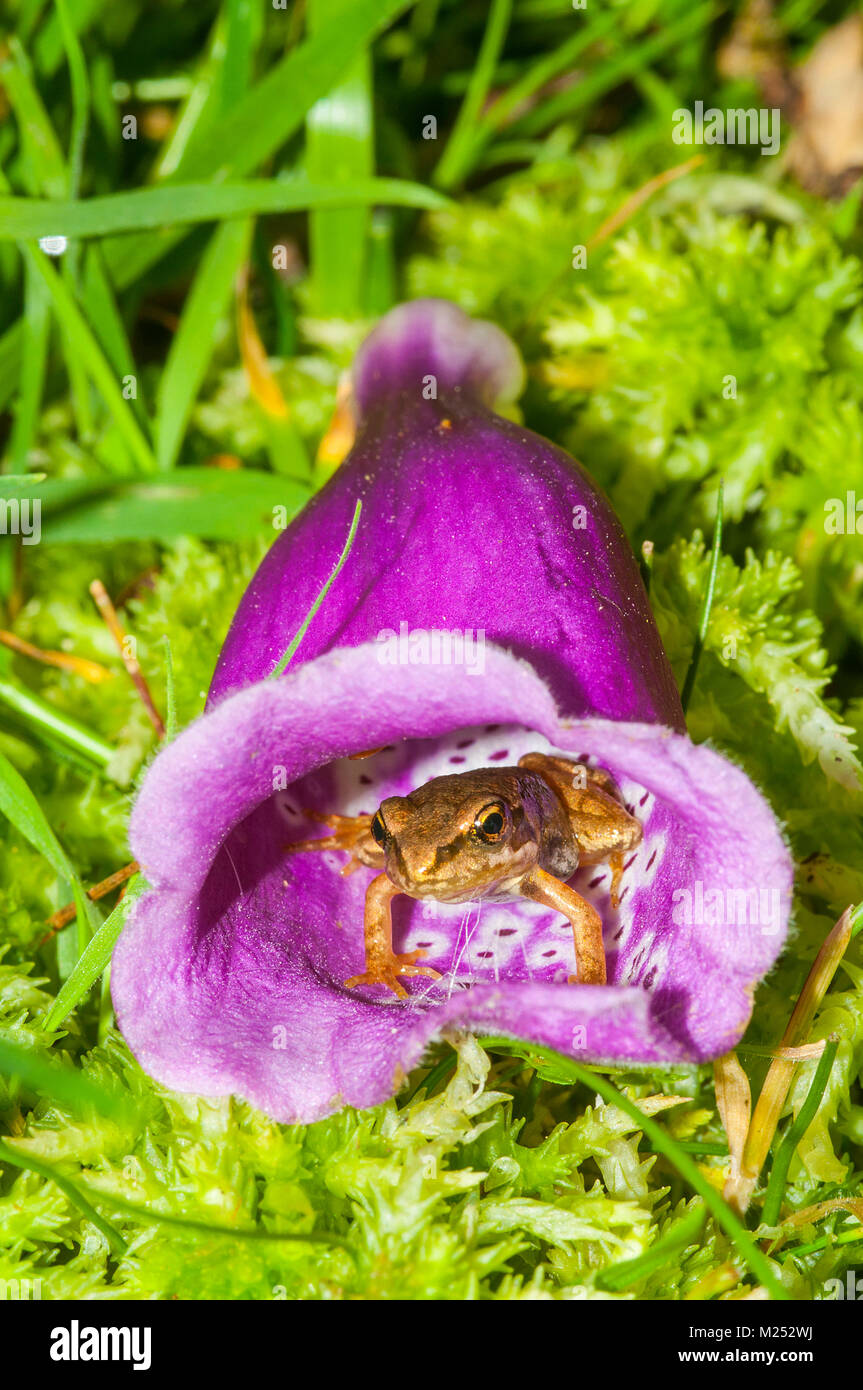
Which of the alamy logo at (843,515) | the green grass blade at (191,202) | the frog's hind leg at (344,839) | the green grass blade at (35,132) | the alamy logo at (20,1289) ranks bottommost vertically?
the alamy logo at (20,1289)

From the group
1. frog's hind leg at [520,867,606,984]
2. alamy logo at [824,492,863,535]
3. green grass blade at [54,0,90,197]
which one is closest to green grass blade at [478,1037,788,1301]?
frog's hind leg at [520,867,606,984]

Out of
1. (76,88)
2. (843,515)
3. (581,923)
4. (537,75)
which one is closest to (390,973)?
(581,923)

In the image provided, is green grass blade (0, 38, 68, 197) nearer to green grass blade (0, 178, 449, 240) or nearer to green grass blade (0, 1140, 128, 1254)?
green grass blade (0, 178, 449, 240)

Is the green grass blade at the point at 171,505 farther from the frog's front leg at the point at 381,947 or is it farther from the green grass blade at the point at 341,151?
A: the frog's front leg at the point at 381,947

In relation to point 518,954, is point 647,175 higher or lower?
higher

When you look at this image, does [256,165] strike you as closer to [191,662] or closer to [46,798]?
[191,662]

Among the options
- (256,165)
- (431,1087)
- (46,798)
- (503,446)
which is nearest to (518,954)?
(431,1087)

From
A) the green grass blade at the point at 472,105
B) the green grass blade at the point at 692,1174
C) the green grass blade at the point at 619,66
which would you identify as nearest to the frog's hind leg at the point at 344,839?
the green grass blade at the point at 692,1174
